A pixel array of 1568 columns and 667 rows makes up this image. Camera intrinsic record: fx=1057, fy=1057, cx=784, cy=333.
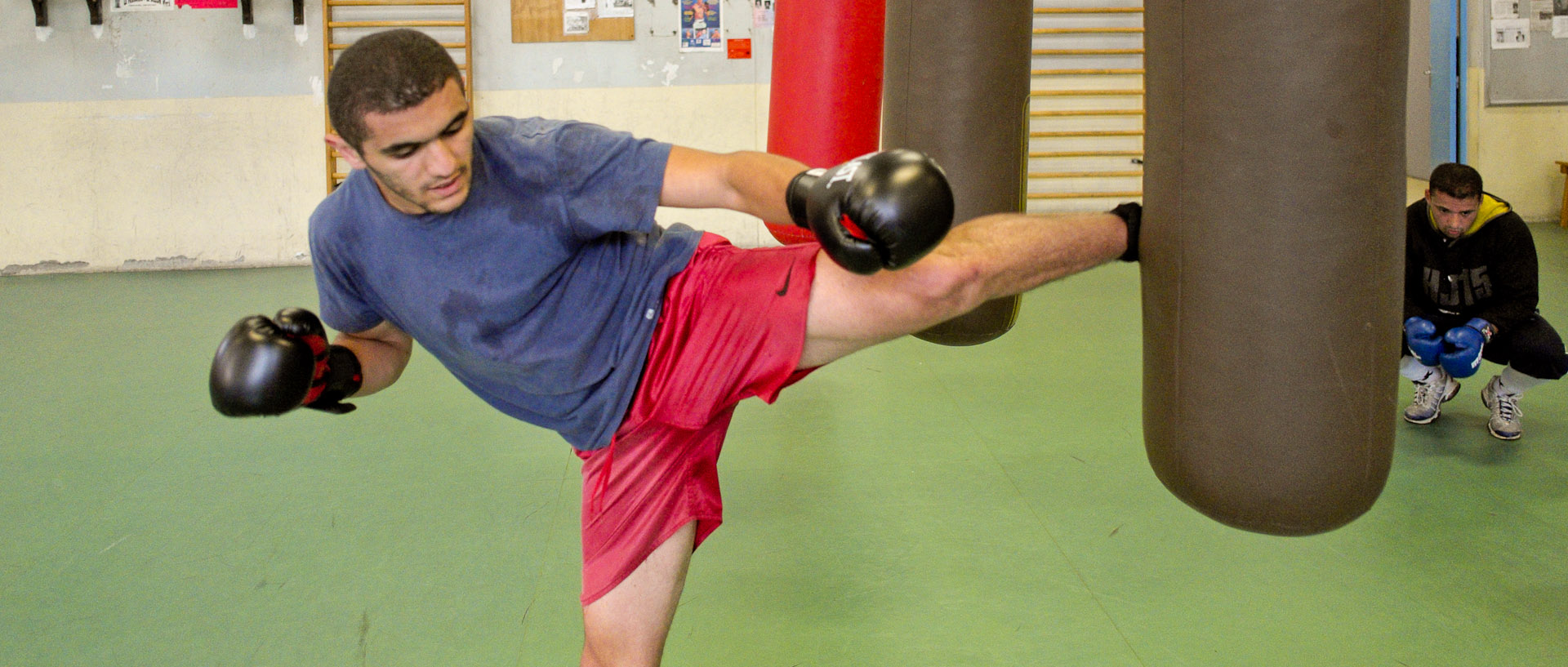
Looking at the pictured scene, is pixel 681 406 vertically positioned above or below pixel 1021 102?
below

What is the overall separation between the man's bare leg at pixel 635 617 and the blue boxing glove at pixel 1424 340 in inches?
112

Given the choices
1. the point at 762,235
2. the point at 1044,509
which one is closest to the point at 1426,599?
the point at 1044,509

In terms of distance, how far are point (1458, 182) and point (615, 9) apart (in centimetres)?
527

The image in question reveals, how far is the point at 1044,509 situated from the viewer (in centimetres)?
300

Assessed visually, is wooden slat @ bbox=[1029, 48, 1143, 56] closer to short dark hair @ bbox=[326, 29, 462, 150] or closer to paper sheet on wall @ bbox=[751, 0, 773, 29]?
paper sheet on wall @ bbox=[751, 0, 773, 29]

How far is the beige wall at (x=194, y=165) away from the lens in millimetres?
7031

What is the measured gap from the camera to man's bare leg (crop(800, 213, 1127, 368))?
1540mm

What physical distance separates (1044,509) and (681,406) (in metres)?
1.59

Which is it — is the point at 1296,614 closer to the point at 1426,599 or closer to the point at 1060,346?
the point at 1426,599

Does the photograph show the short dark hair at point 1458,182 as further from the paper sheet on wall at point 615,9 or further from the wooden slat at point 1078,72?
the paper sheet on wall at point 615,9

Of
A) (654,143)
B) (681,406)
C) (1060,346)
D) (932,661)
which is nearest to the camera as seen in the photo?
(654,143)

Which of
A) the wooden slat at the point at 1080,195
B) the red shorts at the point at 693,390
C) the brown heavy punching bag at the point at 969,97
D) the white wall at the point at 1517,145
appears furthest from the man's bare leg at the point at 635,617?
the white wall at the point at 1517,145

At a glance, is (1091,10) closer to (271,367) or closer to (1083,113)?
(1083,113)

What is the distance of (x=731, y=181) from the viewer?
1.59m
